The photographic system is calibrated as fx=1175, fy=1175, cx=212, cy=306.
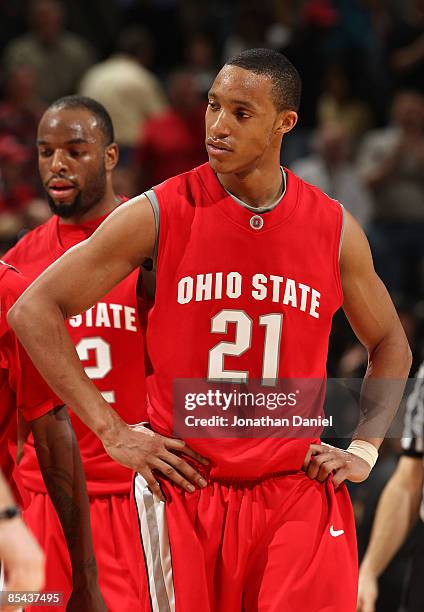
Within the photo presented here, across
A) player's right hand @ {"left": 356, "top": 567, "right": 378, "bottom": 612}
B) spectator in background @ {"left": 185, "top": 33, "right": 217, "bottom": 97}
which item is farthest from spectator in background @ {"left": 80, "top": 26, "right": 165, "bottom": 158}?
player's right hand @ {"left": 356, "top": 567, "right": 378, "bottom": 612}

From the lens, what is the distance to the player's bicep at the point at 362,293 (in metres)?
3.84

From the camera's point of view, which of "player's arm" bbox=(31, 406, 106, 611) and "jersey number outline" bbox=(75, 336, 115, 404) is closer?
"player's arm" bbox=(31, 406, 106, 611)

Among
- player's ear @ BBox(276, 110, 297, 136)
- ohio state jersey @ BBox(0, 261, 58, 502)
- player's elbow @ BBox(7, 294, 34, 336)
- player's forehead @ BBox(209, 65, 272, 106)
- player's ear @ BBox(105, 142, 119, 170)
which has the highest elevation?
player's ear @ BBox(105, 142, 119, 170)

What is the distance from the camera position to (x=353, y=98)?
10812 mm

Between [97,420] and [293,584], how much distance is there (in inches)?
30.9

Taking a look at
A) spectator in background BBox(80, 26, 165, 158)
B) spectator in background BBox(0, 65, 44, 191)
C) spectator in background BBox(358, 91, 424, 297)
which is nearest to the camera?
spectator in background BBox(0, 65, 44, 191)

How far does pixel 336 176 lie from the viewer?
31.6 feet

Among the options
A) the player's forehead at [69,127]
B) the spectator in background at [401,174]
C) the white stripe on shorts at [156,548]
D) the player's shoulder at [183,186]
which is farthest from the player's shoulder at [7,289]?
the spectator in background at [401,174]

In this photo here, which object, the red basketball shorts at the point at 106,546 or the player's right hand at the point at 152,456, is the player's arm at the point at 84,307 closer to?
the player's right hand at the point at 152,456

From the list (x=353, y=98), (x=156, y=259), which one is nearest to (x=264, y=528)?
(x=156, y=259)

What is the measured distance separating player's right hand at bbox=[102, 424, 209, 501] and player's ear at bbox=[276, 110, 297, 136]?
1057mm

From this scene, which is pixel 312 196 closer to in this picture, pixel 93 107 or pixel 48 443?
pixel 48 443

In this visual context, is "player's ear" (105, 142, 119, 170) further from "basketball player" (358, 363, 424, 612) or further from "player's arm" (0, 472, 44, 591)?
"player's arm" (0, 472, 44, 591)

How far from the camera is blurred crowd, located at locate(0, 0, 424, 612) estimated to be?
30.3 feet
